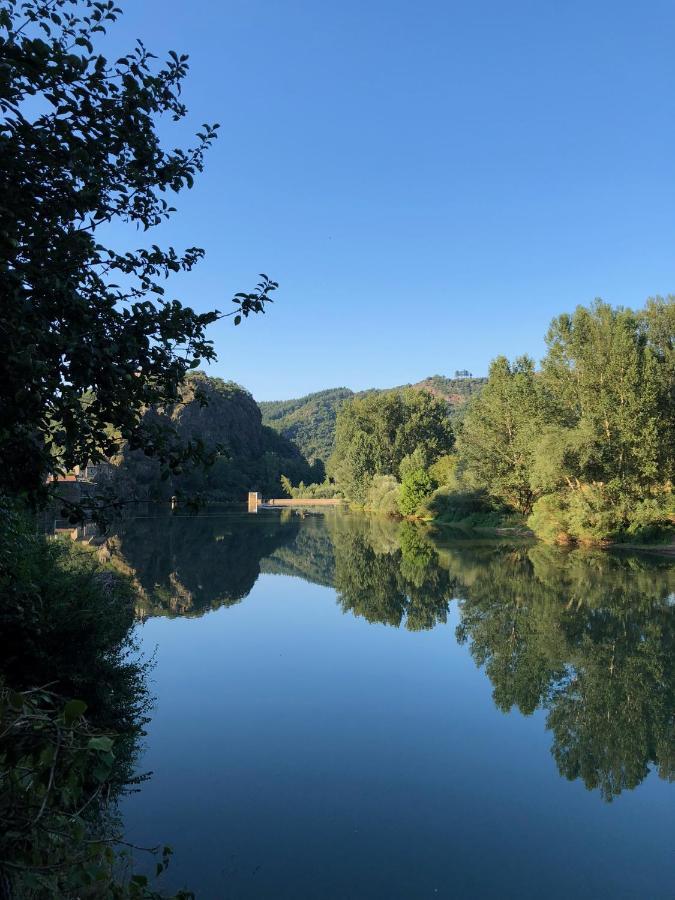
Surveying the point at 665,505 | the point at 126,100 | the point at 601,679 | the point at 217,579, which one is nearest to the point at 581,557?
the point at 665,505

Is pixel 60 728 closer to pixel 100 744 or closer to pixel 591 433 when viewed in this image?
pixel 100 744

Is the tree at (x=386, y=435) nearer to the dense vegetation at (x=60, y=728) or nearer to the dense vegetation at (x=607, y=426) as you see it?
the dense vegetation at (x=607, y=426)

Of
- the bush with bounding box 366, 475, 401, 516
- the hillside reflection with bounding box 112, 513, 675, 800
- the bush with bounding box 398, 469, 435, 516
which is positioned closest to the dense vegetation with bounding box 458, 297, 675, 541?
the hillside reflection with bounding box 112, 513, 675, 800

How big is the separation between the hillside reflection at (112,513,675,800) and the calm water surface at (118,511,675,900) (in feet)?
0.24

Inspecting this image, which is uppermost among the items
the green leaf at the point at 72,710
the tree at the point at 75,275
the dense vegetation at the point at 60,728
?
the tree at the point at 75,275

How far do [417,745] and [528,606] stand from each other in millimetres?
10008

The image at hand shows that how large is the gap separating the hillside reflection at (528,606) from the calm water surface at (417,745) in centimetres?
7

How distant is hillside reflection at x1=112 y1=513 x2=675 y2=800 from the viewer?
30.9 ft

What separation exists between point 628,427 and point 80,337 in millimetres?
32340

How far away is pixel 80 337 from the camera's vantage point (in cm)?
331

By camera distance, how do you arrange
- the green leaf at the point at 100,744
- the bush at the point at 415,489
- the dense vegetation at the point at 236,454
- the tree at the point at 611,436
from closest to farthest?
the green leaf at the point at 100,744, the tree at the point at 611,436, the bush at the point at 415,489, the dense vegetation at the point at 236,454

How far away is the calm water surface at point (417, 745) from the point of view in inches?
237

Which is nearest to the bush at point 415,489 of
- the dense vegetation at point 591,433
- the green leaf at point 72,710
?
the dense vegetation at point 591,433

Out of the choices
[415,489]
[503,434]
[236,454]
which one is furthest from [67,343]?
[236,454]
